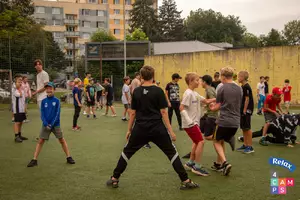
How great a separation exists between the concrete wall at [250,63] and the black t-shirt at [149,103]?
60.7ft

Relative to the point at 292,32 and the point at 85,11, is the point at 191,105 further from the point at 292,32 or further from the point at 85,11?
the point at 292,32

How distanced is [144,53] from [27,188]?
85.6ft

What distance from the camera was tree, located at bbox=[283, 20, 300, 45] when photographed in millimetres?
79812

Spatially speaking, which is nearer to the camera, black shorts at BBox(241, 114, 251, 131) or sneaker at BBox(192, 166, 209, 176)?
sneaker at BBox(192, 166, 209, 176)

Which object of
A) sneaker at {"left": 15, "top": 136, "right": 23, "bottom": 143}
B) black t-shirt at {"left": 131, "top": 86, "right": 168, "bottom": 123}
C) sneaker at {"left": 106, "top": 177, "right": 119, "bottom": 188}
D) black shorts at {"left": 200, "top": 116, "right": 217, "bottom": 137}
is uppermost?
black t-shirt at {"left": 131, "top": 86, "right": 168, "bottom": 123}

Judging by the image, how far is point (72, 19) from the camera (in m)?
71.9

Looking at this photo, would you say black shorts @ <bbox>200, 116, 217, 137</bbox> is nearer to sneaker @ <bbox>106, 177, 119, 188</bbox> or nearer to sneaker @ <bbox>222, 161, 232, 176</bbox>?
sneaker @ <bbox>222, 161, 232, 176</bbox>

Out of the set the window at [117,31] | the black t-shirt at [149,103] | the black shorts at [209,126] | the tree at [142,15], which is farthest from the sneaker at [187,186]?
the window at [117,31]

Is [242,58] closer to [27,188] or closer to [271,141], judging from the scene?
[271,141]

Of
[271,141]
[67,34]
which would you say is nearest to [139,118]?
[271,141]

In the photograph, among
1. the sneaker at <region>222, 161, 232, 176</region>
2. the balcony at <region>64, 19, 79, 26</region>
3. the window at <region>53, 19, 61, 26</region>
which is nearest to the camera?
the sneaker at <region>222, 161, 232, 176</region>

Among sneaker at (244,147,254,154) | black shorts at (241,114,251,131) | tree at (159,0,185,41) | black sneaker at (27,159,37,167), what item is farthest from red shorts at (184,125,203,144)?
tree at (159,0,185,41)

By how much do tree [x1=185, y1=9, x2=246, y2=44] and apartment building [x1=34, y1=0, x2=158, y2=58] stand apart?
22476 mm

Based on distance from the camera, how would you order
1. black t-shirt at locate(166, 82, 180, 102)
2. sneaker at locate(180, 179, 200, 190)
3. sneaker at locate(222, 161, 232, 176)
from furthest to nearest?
black t-shirt at locate(166, 82, 180, 102) → sneaker at locate(222, 161, 232, 176) → sneaker at locate(180, 179, 200, 190)
